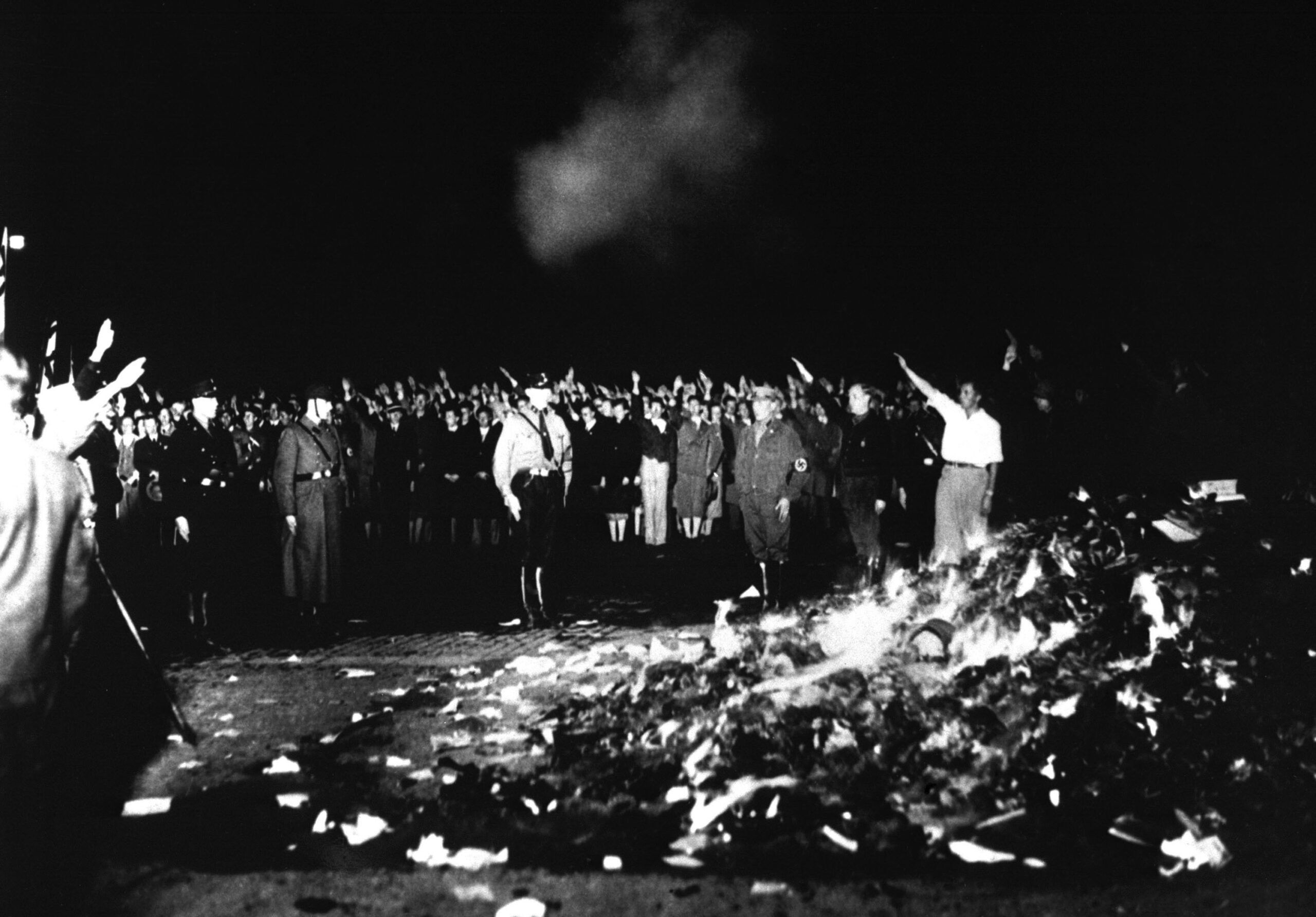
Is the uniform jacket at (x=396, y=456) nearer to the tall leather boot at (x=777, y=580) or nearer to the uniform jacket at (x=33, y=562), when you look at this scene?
the tall leather boot at (x=777, y=580)

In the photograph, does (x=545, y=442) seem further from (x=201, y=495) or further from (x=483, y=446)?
(x=483, y=446)

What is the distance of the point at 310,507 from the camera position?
10320 mm

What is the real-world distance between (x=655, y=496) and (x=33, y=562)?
12502 mm

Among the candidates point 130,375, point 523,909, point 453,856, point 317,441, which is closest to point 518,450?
point 317,441

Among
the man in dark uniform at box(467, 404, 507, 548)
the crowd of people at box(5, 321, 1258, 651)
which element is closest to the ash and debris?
the crowd of people at box(5, 321, 1258, 651)

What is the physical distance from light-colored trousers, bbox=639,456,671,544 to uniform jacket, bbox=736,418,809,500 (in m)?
4.20

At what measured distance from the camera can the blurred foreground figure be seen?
419 centimetres

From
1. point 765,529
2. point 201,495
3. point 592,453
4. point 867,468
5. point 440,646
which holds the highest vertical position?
point 592,453

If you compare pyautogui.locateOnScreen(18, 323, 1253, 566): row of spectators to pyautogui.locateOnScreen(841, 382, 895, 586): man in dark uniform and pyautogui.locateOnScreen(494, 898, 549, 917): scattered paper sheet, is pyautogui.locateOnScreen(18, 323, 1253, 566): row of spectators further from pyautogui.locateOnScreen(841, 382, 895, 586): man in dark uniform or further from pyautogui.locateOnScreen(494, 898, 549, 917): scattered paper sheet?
pyautogui.locateOnScreen(494, 898, 549, 917): scattered paper sheet

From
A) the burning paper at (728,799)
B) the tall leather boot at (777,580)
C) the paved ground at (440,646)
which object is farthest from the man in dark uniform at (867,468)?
the burning paper at (728,799)

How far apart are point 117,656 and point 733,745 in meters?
6.20

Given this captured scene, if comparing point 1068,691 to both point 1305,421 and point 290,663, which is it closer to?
point 1305,421

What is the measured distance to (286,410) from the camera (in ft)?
70.8

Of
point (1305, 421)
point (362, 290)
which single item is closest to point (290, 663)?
point (1305, 421)
